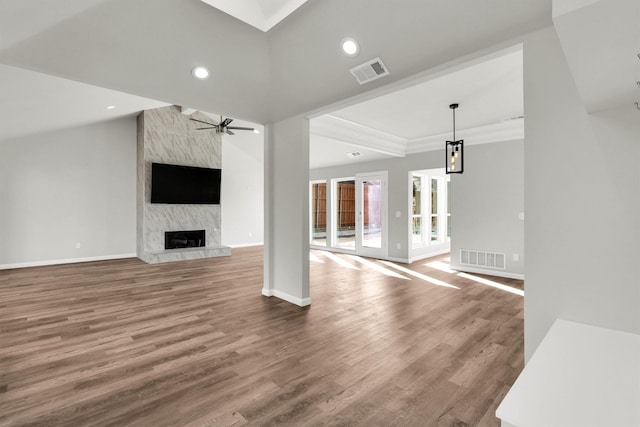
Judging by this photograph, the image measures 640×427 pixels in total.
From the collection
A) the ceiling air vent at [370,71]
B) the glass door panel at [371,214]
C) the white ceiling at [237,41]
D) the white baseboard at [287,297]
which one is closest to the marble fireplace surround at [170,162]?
the glass door panel at [371,214]

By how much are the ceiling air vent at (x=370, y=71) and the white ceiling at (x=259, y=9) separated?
2.29 feet

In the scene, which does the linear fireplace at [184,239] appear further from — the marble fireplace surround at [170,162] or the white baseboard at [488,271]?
the white baseboard at [488,271]

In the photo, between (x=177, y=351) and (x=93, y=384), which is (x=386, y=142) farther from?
(x=93, y=384)

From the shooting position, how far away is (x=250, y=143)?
9.36 metres

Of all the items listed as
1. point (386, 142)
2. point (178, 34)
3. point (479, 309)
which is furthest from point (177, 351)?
point (386, 142)

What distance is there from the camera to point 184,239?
26.0 ft

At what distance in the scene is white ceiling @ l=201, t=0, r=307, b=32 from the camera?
2.51 meters

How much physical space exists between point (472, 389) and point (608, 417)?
1.41 meters

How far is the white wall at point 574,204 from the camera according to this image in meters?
1.65

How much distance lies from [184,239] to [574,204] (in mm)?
7968

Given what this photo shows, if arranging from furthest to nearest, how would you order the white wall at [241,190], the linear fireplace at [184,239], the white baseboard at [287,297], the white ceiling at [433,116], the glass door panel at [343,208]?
the white wall at [241,190] < the glass door panel at [343,208] < the linear fireplace at [184,239] < the white baseboard at [287,297] < the white ceiling at [433,116]

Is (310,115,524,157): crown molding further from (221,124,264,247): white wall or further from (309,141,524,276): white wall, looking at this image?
(221,124,264,247): white wall

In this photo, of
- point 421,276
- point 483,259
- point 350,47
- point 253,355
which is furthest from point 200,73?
point 483,259

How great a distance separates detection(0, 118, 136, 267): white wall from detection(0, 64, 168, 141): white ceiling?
1.46 ft
